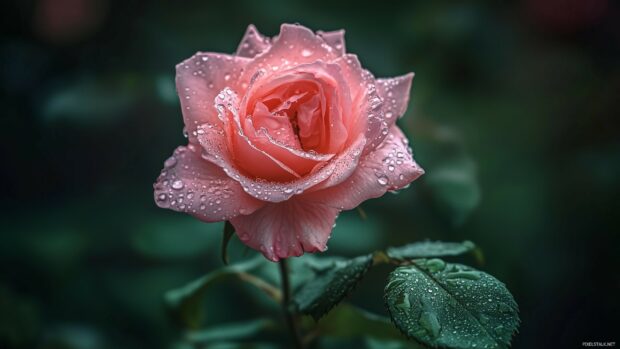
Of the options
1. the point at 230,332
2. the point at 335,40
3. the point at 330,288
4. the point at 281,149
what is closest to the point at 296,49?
the point at 335,40

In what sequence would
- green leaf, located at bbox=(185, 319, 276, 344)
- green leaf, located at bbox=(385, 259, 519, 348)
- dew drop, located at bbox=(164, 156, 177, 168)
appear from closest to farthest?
1. green leaf, located at bbox=(385, 259, 519, 348)
2. dew drop, located at bbox=(164, 156, 177, 168)
3. green leaf, located at bbox=(185, 319, 276, 344)

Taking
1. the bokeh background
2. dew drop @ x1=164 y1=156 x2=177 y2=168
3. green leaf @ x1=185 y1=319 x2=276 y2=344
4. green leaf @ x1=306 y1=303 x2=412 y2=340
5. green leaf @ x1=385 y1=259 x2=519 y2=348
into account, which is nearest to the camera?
green leaf @ x1=385 y1=259 x2=519 y2=348

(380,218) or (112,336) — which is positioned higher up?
(380,218)

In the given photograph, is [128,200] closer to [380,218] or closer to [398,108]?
[380,218]

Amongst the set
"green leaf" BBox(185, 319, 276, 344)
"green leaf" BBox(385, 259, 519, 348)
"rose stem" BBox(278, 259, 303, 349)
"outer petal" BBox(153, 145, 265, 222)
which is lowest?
"green leaf" BBox(185, 319, 276, 344)

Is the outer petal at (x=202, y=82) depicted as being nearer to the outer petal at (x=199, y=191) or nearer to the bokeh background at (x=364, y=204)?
the outer petal at (x=199, y=191)

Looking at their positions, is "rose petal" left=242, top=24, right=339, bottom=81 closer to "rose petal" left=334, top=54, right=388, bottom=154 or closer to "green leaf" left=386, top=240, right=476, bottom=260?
"rose petal" left=334, top=54, right=388, bottom=154

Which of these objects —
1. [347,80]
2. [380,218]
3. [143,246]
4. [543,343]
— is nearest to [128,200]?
[143,246]

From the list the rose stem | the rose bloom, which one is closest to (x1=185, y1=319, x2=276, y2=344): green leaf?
the rose stem
